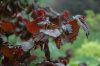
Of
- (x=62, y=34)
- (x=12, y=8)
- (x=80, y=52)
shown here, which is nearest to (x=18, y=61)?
(x=62, y=34)

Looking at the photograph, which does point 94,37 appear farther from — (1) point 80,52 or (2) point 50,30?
(2) point 50,30

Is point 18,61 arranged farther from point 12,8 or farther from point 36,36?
point 12,8

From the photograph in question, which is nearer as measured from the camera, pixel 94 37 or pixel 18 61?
pixel 18 61

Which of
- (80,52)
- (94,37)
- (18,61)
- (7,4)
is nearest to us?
(18,61)

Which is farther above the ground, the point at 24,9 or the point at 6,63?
the point at 24,9

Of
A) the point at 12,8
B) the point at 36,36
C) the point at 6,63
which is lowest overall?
the point at 6,63

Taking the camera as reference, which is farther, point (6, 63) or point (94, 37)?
point (94, 37)

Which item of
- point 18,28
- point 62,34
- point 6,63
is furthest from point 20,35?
point 62,34

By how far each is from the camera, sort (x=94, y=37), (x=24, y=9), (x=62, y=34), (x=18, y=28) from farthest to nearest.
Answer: (x=94, y=37), (x=24, y=9), (x=18, y=28), (x=62, y=34)

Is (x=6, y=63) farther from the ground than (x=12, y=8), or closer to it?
closer to it
